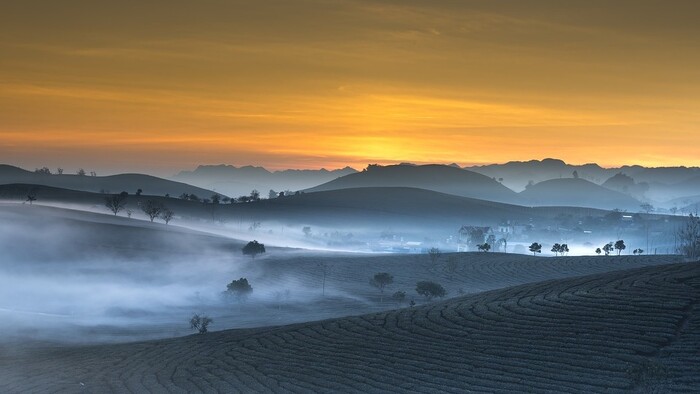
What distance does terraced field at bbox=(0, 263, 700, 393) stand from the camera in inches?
1865

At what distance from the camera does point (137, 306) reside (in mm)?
118938

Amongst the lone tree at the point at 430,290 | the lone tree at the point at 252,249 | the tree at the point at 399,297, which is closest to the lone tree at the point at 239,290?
the tree at the point at 399,297

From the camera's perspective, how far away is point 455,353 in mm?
55250

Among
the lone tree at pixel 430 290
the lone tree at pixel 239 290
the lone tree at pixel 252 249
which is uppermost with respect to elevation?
the lone tree at pixel 252 249

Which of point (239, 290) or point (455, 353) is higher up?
point (455, 353)

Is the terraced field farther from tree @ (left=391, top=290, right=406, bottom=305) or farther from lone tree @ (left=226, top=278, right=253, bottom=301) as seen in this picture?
lone tree @ (left=226, top=278, right=253, bottom=301)

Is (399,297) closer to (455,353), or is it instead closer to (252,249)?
(252,249)

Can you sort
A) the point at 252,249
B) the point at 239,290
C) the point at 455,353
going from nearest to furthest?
the point at 455,353 < the point at 239,290 < the point at 252,249

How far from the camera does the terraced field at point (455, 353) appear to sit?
155ft

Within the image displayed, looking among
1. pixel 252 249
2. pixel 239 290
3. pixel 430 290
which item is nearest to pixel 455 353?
pixel 430 290

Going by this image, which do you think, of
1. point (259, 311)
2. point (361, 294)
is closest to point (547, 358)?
point (259, 311)

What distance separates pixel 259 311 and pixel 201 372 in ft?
192

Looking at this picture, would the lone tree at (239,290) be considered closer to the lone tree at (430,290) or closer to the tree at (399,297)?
the tree at (399,297)

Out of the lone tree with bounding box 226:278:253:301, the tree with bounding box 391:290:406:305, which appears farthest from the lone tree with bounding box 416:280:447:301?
the lone tree with bounding box 226:278:253:301
